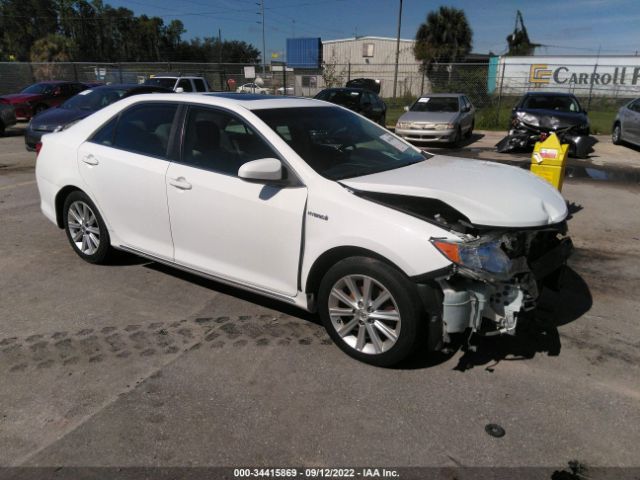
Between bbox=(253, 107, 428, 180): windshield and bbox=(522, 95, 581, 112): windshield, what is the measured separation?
36.0ft

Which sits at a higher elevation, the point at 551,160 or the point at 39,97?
the point at 39,97

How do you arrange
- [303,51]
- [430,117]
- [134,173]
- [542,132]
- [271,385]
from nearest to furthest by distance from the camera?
[271,385] < [134,173] < [542,132] < [430,117] < [303,51]

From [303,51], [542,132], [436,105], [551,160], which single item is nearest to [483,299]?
[551,160]

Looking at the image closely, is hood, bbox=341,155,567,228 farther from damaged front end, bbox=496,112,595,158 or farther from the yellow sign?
the yellow sign

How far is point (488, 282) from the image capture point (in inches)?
114

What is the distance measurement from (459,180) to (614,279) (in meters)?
2.33

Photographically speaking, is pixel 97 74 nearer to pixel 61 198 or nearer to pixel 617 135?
pixel 617 135

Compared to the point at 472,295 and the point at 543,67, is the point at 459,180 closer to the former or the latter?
the point at 472,295

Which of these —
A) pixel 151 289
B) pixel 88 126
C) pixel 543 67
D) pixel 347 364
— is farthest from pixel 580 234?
pixel 543 67

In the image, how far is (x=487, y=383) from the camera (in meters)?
3.11

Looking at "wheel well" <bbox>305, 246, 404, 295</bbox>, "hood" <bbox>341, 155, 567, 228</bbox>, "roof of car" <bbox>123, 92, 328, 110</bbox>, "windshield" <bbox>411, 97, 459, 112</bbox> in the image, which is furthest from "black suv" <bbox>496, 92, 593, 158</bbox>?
"wheel well" <bbox>305, 246, 404, 295</bbox>

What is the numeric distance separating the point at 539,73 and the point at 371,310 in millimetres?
38242

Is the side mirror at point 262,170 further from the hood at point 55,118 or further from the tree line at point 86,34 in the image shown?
the tree line at point 86,34

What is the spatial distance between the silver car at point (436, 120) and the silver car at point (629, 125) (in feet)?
14.0
